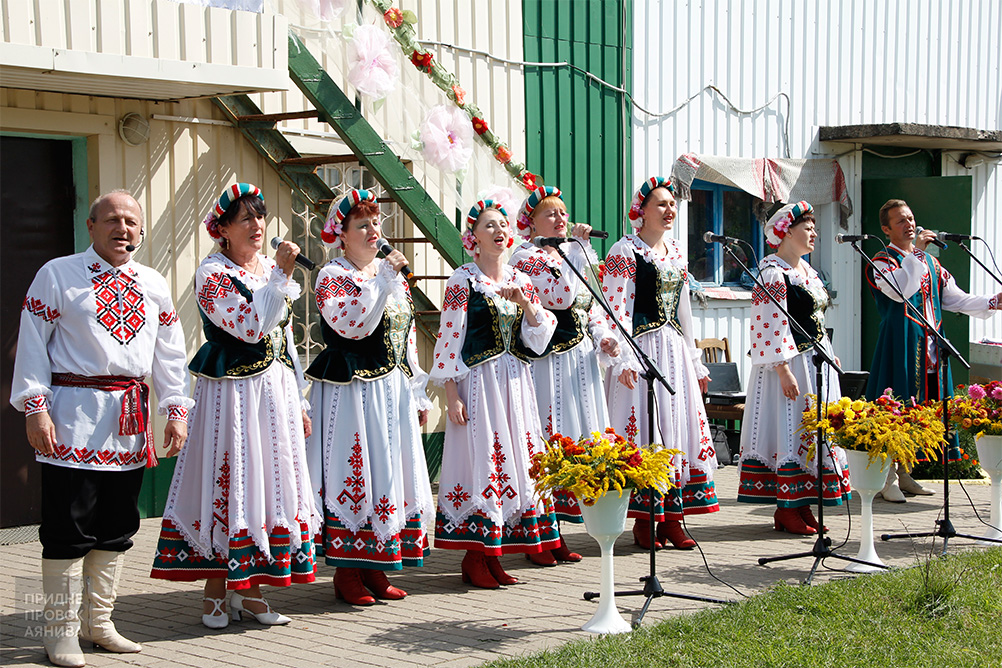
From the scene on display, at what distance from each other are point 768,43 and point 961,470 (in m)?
4.70

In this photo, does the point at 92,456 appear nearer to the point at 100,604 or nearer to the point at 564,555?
the point at 100,604

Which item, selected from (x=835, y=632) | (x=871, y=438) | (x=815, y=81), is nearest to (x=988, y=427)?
(x=871, y=438)

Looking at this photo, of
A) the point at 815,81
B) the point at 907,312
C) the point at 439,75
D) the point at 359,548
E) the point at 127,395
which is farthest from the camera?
the point at 815,81

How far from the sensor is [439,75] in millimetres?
8234

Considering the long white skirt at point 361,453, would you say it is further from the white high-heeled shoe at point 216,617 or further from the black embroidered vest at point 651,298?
the black embroidered vest at point 651,298

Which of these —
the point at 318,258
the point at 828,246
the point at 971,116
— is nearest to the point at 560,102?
the point at 318,258

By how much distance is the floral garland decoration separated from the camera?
26.1ft

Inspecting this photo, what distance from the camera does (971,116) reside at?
14117mm

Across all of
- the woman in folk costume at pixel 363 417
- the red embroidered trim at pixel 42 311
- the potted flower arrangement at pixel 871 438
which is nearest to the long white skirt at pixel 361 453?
the woman in folk costume at pixel 363 417

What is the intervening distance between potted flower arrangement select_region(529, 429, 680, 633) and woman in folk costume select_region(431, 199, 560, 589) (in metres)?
0.83

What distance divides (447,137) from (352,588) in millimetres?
3553

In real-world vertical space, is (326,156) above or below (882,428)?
above

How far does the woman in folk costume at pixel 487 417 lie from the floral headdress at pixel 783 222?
190 cm

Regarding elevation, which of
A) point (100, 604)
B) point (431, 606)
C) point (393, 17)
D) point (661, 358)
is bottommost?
point (431, 606)
